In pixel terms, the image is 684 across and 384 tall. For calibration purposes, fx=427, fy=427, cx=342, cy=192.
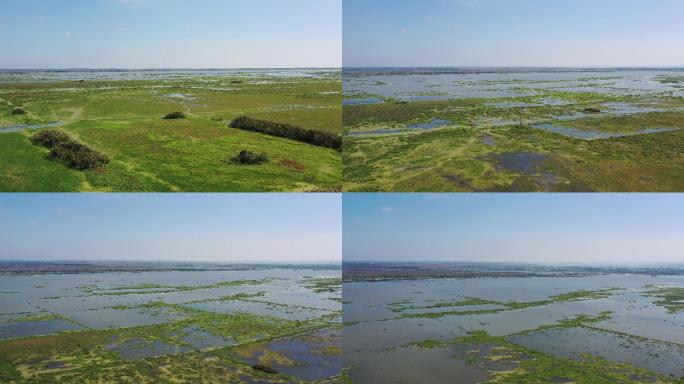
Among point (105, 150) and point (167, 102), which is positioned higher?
point (167, 102)

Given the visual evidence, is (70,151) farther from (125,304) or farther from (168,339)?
(125,304)

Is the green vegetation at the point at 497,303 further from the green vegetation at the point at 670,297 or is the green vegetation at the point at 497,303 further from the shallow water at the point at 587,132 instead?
the shallow water at the point at 587,132

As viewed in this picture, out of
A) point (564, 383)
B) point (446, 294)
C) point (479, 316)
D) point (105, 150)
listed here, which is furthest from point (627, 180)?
point (446, 294)

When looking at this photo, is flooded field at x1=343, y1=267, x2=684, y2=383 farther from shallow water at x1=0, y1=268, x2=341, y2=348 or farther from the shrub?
the shrub

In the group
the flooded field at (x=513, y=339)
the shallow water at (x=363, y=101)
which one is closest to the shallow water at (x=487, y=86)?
the shallow water at (x=363, y=101)

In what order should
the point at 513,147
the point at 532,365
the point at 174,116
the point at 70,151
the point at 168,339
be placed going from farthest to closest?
the point at 174,116
the point at 168,339
the point at 513,147
the point at 532,365
the point at 70,151

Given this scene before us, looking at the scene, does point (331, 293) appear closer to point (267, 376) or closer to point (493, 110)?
point (493, 110)

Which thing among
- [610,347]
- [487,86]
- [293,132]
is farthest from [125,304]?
[487,86]

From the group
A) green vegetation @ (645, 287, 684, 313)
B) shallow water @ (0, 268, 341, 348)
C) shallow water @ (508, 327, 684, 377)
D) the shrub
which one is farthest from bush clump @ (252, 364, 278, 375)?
green vegetation @ (645, 287, 684, 313)
